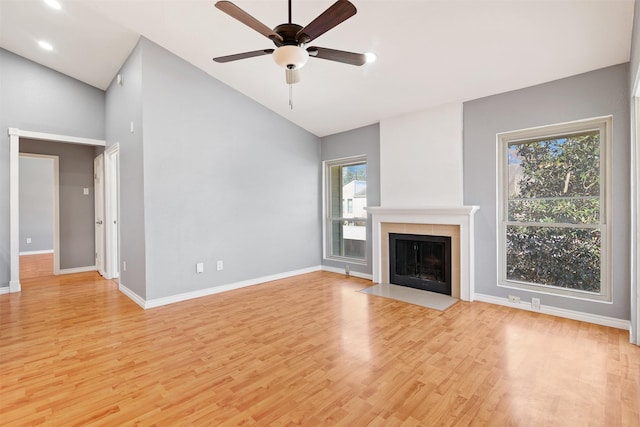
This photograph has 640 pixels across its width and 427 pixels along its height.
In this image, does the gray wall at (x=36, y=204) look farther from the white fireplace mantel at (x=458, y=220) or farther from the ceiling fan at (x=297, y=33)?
the white fireplace mantel at (x=458, y=220)

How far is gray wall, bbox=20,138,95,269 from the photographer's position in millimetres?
5625

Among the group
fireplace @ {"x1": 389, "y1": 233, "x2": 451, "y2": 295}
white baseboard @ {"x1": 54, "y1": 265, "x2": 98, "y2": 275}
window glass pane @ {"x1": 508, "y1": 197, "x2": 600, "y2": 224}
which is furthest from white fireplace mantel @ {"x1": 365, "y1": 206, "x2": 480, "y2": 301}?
white baseboard @ {"x1": 54, "y1": 265, "x2": 98, "y2": 275}

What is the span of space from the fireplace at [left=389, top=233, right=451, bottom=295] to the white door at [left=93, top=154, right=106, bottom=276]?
16.9 feet

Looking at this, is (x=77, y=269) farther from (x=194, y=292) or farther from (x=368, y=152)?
(x=368, y=152)

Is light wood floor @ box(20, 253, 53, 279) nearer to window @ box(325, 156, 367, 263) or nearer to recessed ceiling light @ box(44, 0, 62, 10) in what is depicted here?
recessed ceiling light @ box(44, 0, 62, 10)

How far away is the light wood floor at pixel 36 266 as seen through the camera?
5613 mm

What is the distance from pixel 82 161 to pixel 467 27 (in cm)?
679

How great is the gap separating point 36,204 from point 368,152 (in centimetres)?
887

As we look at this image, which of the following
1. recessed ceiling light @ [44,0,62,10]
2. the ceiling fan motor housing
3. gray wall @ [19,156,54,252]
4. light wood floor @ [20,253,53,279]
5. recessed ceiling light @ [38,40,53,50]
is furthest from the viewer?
gray wall @ [19,156,54,252]

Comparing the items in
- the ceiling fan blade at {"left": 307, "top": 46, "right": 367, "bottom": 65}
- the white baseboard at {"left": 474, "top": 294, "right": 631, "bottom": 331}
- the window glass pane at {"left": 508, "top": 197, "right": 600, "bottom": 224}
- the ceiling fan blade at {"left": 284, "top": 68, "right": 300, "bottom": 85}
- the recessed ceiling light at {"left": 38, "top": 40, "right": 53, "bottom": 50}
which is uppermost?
the recessed ceiling light at {"left": 38, "top": 40, "right": 53, "bottom": 50}

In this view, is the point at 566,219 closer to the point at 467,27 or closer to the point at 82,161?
the point at 467,27

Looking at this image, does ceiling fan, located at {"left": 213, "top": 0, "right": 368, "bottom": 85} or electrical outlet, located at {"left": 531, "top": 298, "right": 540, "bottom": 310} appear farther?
electrical outlet, located at {"left": 531, "top": 298, "right": 540, "bottom": 310}

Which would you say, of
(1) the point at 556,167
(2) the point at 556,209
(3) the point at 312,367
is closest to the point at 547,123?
(1) the point at 556,167

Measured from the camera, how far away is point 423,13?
2678 mm
